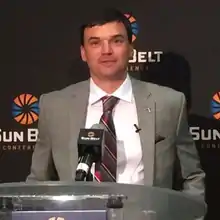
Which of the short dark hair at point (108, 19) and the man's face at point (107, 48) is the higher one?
the short dark hair at point (108, 19)

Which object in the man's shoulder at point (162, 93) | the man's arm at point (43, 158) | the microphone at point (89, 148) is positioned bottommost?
the man's arm at point (43, 158)

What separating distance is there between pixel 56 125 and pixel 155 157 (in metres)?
0.32

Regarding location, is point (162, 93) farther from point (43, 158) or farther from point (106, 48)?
point (43, 158)

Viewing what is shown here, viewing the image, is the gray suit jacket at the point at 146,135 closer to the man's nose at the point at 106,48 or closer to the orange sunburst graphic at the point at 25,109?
the man's nose at the point at 106,48

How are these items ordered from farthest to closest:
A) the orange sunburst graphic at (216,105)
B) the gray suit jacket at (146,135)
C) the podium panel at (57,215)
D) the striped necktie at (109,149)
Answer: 1. the orange sunburst graphic at (216,105)
2. the gray suit jacket at (146,135)
3. the striped necktie at (109,149)
4. the podium panel at (57,215)

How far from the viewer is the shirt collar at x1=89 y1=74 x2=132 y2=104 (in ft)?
5.79

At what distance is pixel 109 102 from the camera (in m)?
1.75

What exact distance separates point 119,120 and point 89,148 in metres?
0.52

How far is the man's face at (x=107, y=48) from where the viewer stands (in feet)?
5.42

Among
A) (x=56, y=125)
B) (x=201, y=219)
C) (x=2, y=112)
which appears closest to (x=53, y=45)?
(x=2, y=112)

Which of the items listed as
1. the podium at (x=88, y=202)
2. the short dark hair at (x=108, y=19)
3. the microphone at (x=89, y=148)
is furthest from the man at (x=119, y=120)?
the podium at (x=88, y=202)

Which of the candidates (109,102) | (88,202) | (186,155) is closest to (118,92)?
(109,102)

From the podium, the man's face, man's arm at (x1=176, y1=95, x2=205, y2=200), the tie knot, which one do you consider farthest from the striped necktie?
the podium

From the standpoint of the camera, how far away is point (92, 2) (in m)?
2.28
